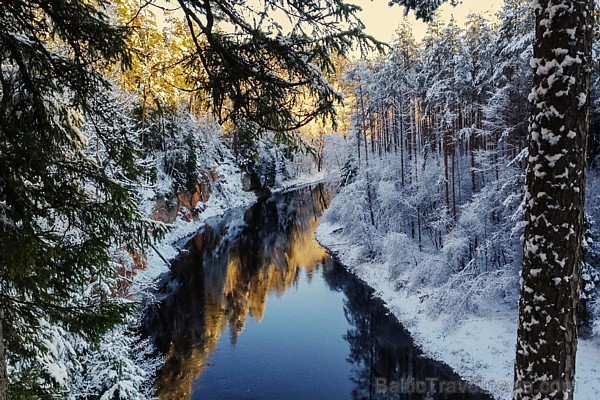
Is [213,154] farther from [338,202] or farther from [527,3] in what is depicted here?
[527,3]

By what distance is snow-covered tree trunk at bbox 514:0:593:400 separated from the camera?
297cm

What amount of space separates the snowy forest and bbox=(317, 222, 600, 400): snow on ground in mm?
80

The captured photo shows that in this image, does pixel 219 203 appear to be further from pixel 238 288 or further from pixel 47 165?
pixel 47 165

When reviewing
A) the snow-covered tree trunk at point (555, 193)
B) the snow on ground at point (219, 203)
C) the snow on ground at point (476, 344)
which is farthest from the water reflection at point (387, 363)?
the snow on ground at point (219, 203)

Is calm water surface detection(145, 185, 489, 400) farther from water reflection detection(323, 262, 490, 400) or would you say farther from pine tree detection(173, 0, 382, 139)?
pine tree detection(173, 0, 382, 139)

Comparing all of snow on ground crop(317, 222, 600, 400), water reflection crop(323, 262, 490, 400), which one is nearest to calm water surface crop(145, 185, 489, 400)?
water reflection crop(323, 262, 490, 400)

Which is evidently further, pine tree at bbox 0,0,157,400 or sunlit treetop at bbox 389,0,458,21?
sunlit treetop at bbox 389,0,458,21

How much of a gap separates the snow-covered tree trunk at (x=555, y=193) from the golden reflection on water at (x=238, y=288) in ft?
39.7

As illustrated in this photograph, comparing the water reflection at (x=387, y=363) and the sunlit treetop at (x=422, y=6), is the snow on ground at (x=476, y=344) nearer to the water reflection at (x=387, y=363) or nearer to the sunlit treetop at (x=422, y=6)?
the water reflection at (x=387, y=363)

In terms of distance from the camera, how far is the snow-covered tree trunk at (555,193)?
297 cm

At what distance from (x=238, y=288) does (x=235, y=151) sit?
11574 millimetres

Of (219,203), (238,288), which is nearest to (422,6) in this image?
(238,288)

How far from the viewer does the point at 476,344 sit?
15.6 meters

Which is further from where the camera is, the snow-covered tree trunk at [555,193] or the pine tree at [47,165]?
the pine tree at [47,165]
